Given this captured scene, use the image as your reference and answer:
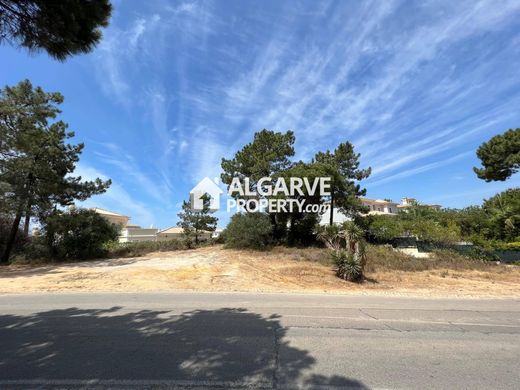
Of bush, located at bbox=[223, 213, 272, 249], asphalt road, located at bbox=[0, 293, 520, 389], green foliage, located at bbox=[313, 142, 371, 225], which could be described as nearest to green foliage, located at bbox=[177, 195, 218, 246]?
bush, located at bbox=[223, 213, 272, 249]

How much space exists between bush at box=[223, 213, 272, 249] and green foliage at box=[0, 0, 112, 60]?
64.1 feet

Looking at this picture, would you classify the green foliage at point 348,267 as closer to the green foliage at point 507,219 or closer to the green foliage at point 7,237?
the green foliage at point 507,219

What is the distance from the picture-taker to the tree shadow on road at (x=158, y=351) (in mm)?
3855

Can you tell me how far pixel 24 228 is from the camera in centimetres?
2594

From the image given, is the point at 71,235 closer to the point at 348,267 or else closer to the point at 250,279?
the point at 250,279

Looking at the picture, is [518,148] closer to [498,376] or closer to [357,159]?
[357,159]

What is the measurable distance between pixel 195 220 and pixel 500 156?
86.0 ft

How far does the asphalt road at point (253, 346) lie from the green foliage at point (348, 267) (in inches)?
284

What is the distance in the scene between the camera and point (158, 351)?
15.5ft

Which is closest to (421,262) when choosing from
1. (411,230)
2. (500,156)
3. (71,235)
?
(411,230)

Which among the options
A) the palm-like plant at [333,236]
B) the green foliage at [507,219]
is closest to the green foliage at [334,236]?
the palm-like plant at [333,236]

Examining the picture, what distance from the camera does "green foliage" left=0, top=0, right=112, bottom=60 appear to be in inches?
192

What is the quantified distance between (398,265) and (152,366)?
59.4 ft

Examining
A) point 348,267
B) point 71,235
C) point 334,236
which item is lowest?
point 348,267
